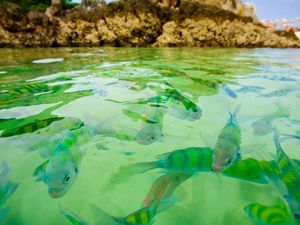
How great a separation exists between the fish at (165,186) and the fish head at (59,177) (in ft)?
1.30

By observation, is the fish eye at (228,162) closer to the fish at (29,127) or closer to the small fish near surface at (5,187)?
the small fish near surface at (5,187)

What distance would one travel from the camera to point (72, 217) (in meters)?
0.94

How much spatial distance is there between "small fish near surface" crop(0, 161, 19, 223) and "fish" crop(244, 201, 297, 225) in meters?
1.15

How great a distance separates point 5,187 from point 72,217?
0.50m

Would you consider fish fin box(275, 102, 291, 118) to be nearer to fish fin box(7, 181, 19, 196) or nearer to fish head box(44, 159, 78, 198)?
fish head box(44, 159, 78, 198)

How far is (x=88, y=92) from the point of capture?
2.99 meters

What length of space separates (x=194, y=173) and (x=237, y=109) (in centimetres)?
135

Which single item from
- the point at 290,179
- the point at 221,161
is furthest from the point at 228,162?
the point at 290,179

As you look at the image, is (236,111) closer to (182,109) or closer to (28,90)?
(182,109)

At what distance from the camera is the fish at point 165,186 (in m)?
1.06

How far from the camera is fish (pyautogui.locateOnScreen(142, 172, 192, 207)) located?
1.06 m

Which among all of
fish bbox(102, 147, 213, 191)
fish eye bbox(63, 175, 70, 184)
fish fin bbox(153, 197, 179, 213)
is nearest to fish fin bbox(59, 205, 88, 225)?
fish eye bbox(63, 175, 70, 184)

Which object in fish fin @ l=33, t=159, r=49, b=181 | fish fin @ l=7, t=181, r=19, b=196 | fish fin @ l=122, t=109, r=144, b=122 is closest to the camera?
fish fin @ l=7, t=181, r=19, b=196

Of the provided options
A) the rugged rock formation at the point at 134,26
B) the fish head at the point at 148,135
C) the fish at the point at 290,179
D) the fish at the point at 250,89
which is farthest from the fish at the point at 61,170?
the rugged rock formation at the point at 134,26
